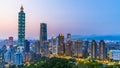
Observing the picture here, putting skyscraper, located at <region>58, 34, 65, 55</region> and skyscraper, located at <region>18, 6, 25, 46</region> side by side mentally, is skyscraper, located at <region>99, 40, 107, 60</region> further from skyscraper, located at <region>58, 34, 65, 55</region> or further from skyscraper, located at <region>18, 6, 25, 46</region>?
skyscraper, located at <region>18, 6, 25, 46</region>

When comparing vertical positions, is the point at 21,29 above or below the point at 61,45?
above

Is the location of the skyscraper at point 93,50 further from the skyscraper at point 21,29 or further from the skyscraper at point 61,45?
the skyscraper at point 21,29

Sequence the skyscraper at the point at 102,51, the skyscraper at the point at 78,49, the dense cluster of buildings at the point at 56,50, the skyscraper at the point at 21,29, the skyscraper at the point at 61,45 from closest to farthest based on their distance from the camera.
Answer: the skyscraper at the point at 102,51, the dense cluster of buildings at the point at 56,50, the skyscraper at the point at 78,49, the skyscraper at the point at 61,45, the skyscraper at the point at 21,29

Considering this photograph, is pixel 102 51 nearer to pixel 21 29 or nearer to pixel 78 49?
pixel 78 49

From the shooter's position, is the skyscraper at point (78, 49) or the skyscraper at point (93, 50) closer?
the skyscraper at point (93, 50)

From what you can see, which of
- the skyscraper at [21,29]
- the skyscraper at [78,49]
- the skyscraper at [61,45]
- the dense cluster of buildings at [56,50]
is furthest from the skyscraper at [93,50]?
the skyscraper at [21,29]

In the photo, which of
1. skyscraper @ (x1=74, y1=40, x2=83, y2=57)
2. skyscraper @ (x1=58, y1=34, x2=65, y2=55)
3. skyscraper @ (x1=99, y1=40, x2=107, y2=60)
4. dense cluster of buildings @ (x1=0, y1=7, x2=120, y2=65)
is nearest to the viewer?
skyscraper @ (x1=99, y1=40, x2=107, y2=60)

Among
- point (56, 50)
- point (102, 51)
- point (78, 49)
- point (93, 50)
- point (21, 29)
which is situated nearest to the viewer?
point (102, 51)

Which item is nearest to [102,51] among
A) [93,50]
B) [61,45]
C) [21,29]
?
[93,50]

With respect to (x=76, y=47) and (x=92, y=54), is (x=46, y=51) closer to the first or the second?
(x=76, y=47)

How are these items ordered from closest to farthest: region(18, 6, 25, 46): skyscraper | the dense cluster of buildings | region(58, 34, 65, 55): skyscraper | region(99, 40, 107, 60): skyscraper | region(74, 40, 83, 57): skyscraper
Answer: region(99, 40, 107, 60): skyscraper
the dense cluster of buildings
region(74, 40, 83, 57): skyscraper
region(58, 34, 65, 55): skyscraper
region(18, 6, 25, 46): skyscraper


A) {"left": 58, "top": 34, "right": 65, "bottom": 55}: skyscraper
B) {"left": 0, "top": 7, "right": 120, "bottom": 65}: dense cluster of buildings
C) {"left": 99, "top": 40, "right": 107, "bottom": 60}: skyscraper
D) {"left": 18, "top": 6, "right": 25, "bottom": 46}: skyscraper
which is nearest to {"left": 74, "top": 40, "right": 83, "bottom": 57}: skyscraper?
{"left": 0, "top": 7, "right": 120, "bottom": 65}: dense cluster of buildings
